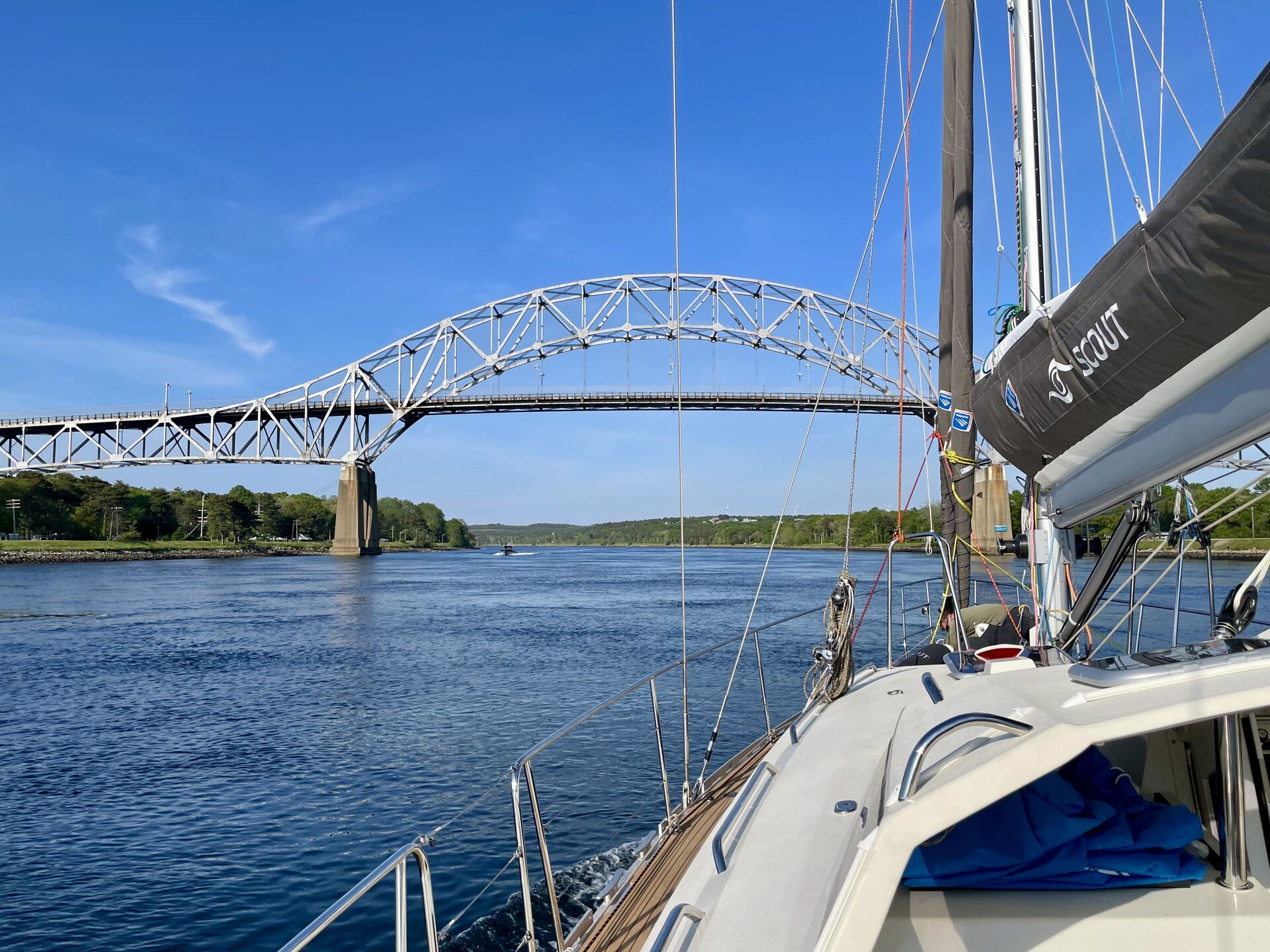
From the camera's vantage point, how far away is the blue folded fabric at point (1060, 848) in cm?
222

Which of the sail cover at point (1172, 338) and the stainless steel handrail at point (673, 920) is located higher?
the sail cover at point (1172, 338)

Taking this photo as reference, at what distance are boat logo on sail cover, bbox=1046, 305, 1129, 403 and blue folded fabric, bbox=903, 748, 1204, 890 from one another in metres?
1.39

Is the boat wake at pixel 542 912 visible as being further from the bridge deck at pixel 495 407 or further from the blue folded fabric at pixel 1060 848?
the bridge deck at pixel 495 407

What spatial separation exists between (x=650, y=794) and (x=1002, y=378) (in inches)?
253

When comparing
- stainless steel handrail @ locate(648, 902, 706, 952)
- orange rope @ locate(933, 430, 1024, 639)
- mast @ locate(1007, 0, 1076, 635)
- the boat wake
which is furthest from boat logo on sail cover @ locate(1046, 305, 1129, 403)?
the boat wake

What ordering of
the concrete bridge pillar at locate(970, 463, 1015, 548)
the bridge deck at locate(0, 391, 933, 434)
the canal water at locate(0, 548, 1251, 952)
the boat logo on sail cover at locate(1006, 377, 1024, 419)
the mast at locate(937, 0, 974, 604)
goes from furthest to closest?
the bridge deck at locate(0, 391, 933, 434) < the concrete bridge pillar at locate(970, 463, 1015, 548) < the mast at locate(937, 0, 974, 604) < the canal water at locate(0, 548, 1251, 952) < the boat logo on sail cover at locate(1006, 377, 1024, 419)

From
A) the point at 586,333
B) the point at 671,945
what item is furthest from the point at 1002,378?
the point at 586,333

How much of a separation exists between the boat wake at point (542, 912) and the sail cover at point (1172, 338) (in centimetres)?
409

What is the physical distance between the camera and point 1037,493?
4.81m

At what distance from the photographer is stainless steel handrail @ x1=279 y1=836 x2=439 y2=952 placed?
2.18 meters

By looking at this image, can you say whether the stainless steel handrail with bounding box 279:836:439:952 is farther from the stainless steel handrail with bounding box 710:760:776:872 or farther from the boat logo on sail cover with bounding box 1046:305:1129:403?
the boat logo on sail cover with bounding box 1046:305:1129:403

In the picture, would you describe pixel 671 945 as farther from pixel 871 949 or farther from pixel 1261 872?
pixel 1261 872

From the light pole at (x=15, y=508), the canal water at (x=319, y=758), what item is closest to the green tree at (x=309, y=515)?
the light pole at (x=15, y=508)

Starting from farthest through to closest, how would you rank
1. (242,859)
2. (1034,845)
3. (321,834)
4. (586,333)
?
(586,333)
(321,834)
(242,859)
(1034,845)
